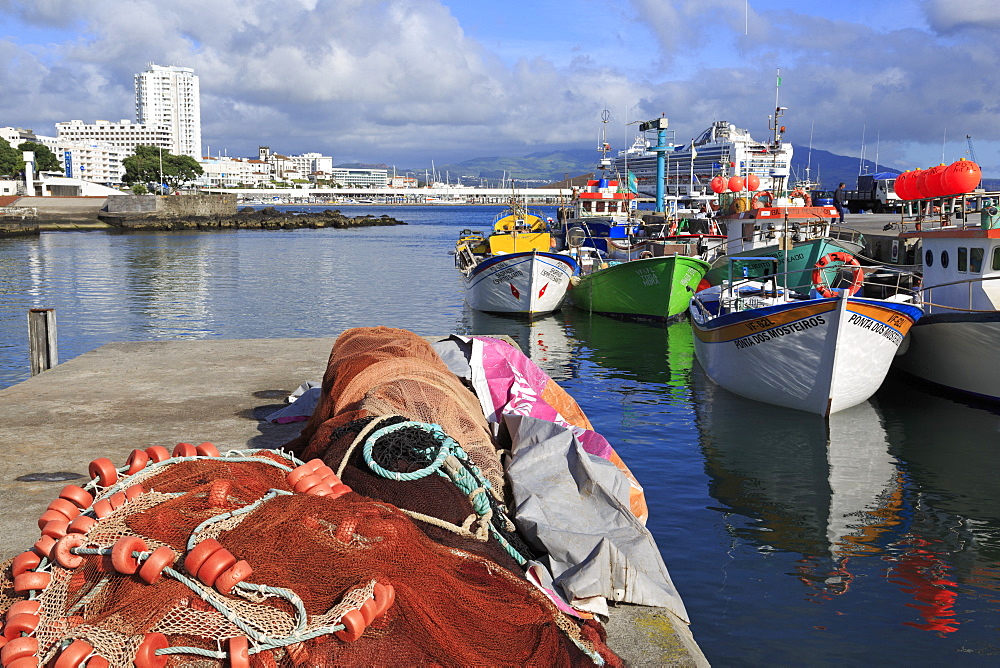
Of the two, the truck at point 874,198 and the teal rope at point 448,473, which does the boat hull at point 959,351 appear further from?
the truck at point 874,198

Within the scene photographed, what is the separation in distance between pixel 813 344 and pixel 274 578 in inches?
411

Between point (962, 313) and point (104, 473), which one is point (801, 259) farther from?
point (104, 473)

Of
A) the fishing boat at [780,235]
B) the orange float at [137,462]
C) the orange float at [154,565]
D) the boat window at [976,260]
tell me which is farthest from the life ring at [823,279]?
the orange float at [154,565]

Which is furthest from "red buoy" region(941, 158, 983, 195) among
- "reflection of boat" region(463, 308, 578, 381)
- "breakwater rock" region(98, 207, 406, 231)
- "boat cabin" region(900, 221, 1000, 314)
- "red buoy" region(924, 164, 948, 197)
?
"breakwater rock" region(98, 207, 406, 231)

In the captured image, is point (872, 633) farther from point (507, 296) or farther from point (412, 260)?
point (412, 260)

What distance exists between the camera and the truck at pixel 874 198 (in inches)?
2490

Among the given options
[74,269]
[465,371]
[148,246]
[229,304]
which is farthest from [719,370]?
[148,246]

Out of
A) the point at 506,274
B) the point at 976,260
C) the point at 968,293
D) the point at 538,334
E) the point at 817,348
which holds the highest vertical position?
the point at 976,260

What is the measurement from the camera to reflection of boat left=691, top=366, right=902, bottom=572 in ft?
26.0

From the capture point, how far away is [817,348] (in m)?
12.1

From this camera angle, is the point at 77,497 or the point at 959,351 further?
the point at 959,351

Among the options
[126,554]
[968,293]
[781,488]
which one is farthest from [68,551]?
[968,293]

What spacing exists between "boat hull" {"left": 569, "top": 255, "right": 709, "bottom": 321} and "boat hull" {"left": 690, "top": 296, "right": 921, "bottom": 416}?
10006mm

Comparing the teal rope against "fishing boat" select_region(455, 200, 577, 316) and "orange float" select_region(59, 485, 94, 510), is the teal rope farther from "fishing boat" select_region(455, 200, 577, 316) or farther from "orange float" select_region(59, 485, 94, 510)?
"fishing boat" select_region(455, 200, 577, 316)
